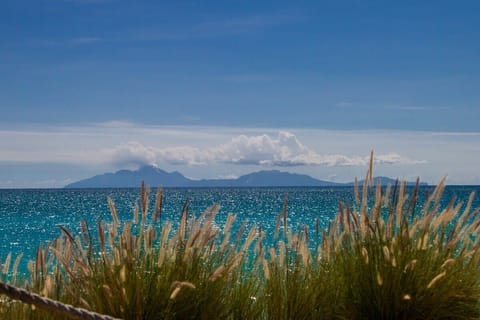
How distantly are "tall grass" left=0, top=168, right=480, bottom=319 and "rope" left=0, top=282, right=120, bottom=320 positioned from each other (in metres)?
0.80

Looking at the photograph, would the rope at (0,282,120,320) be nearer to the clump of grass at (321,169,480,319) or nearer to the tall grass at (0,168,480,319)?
the tall grass at (0,168,480,319)

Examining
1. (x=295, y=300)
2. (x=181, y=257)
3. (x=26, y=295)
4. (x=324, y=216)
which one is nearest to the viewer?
(x=26, y=295)

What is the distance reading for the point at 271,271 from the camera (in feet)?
15.8

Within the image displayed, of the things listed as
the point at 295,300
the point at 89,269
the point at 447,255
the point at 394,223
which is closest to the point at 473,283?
the point at 447,255

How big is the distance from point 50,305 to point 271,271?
1.76 meters

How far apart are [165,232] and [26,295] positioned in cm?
117

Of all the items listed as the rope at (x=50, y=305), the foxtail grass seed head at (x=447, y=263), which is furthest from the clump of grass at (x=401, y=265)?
the rope at (x=50, y=305)

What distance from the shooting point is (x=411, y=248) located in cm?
477

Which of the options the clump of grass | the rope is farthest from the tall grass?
the rope

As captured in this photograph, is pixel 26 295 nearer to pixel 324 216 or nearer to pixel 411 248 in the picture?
pixel 411 248

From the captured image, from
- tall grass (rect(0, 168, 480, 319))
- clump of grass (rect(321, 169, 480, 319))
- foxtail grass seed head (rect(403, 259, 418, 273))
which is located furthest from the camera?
clump of grass (rect(321, 169, 480, 319))

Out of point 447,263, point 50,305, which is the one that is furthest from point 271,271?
point 50,305

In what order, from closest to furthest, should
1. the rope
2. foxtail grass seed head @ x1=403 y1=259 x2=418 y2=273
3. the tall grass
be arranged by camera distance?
the rope < the tall grass < foxtail grass seed head @ x1=403 y1=259 x2=418 y2=273

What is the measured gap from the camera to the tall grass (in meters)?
4.33
